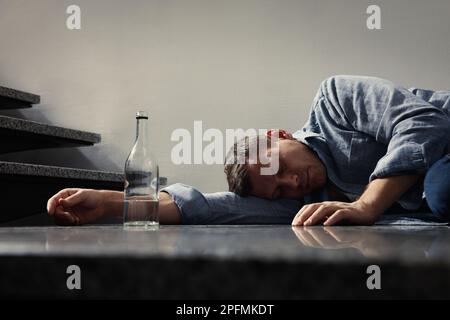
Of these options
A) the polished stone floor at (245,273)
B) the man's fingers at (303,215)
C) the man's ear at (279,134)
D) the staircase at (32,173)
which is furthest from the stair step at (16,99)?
the polished stone floor at (245,273)

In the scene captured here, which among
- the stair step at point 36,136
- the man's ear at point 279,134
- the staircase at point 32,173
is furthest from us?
the stair step at point 36,136

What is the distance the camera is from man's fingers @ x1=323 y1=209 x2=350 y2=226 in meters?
1.00

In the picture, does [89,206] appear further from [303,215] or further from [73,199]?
[303,215]

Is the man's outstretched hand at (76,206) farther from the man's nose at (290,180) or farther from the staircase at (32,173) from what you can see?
the staircase at (32,173)

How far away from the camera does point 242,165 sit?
1.45 metres

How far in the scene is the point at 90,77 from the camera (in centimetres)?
282

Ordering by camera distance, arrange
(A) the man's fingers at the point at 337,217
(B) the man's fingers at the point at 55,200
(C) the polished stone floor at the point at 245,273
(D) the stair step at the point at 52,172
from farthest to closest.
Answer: (D) the stair step at the point at 52,172, (B) the man's fingers at the point at 55,200, (A) the man's fingers at the point at 337,217, (C) the polished stone floor at the point at 245,273

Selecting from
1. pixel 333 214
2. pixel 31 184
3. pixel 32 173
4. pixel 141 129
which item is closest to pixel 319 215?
pixel 333 214

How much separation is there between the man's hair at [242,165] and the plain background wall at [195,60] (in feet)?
3.55

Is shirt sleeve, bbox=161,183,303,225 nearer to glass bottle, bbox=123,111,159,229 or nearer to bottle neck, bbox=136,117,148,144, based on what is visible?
glass bottle, bbox=123,111,159,229

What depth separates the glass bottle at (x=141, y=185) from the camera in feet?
3.51

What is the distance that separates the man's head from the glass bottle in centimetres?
25

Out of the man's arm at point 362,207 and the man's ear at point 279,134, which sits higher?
the man's ear at point 279,134

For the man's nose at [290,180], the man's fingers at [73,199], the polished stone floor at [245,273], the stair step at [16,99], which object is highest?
the stair step at [16,99]
